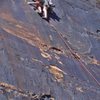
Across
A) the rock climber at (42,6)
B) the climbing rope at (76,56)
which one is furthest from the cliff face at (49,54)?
the rock climber at (42,6)

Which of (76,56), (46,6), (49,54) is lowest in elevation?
(76,56)

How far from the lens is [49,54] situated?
798 cm

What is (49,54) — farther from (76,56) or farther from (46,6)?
(46,6)

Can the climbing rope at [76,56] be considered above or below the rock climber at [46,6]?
below

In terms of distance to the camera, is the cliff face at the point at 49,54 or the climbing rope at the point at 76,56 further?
the climbing rope at the point at 76,56

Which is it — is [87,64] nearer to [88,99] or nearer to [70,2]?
[88,99]

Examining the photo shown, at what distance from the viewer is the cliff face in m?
6.62

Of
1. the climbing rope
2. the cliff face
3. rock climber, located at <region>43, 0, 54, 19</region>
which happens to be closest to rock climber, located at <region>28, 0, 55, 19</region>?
rock climber, located at <region>43, 0, 54, 19</region>

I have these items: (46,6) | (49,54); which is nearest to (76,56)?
(49,54)

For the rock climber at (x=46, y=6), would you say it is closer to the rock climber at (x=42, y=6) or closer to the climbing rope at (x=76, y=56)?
the rock climber at (x=42, y=6)

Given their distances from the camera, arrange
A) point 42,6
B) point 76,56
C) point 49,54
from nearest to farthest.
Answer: point 49,54, point 76,56, point 42,6

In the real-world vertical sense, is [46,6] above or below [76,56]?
above

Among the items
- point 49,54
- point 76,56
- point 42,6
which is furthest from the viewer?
point 42,6

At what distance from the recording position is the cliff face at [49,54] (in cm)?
662
